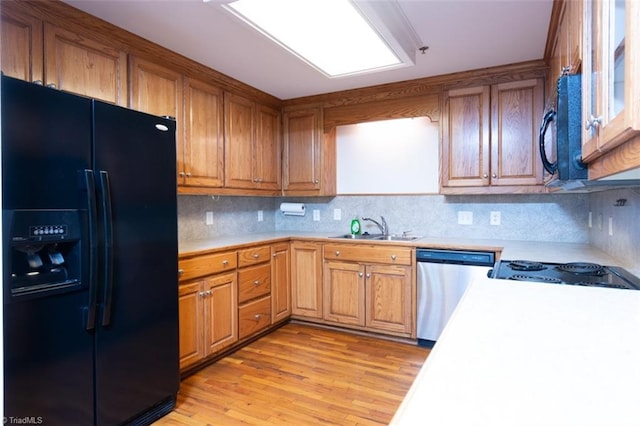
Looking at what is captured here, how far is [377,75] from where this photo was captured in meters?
3.02

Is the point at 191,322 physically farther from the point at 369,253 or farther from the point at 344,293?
the point at 369,253

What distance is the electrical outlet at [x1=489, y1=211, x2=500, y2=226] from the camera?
3.14 metres

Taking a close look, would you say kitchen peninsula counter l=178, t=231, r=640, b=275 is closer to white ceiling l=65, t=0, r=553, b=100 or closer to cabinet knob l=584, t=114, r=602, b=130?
cabinet knob l=584, t=114, r=602, b=130

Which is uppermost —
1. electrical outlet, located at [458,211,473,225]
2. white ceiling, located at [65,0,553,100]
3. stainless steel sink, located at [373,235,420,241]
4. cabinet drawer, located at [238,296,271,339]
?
white ceiling, located at [65,0,553,100]

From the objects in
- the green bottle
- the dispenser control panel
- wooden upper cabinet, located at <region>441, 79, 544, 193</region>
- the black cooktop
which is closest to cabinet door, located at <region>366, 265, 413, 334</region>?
the green bottle

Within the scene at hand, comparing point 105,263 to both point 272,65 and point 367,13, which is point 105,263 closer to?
point 367,13

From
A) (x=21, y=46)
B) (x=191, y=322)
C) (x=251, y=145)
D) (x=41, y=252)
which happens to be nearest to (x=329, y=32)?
(x=21, y=46)

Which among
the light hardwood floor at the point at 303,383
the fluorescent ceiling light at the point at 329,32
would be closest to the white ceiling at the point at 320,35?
the fluorescent ceiling light at the point at 329,32

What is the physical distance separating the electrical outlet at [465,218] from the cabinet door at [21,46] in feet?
10.3

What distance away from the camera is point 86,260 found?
1.62m

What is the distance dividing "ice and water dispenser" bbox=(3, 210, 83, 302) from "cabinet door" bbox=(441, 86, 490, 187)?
2.66 m

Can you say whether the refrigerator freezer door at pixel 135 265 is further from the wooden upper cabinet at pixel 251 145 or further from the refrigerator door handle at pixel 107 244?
the wooden upper cabinet at pixel 251 145

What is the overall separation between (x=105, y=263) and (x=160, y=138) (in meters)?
0.73

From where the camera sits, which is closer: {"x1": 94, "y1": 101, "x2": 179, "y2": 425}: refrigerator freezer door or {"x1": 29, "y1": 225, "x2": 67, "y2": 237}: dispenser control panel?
{"x1": 29, "y1": 225, "x2": 67, "y2": 237}: dispenser control panel
